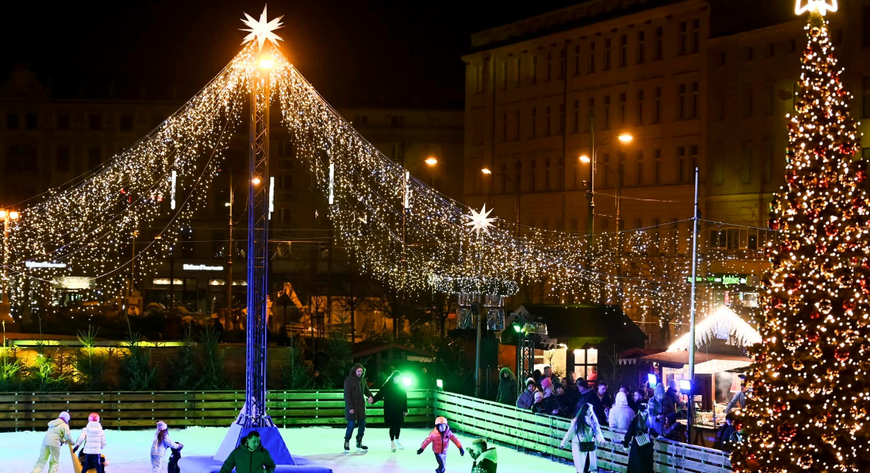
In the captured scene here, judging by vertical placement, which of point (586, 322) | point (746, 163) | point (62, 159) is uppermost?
point (62, 159)

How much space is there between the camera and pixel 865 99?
50.9m

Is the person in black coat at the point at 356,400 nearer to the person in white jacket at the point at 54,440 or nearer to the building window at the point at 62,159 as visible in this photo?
the person in white jacket at the point at 54,440

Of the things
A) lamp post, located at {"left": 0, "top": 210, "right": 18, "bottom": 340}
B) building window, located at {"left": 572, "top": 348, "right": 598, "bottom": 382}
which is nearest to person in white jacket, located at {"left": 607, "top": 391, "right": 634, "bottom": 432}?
building window, located at {"left": 572, "top": 348, "right": 598, "bottom": 382}

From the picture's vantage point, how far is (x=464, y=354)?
34281 millimetres

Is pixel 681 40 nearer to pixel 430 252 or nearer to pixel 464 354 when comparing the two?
pixel 430 252

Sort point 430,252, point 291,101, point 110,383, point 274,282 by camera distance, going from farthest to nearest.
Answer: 1. point 274,282
2. point 430,252
3. point 110,383
4. point 291,101

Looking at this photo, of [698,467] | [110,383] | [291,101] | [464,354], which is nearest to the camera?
[698,467]

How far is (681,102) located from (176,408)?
36784mm

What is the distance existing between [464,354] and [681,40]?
96.7 ft

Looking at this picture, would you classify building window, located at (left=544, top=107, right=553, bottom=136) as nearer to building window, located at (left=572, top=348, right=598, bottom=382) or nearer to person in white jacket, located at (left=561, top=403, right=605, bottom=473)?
building window, located at (left=572, top=348, right=598, bottom=382)

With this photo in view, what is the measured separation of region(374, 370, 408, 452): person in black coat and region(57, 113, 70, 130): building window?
2647 inches

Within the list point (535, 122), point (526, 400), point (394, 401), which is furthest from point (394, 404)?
point (535, 122)

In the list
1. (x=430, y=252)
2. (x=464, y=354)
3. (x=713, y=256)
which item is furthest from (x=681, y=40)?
(x=464, y=354)

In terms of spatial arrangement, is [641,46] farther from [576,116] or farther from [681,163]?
[681,163]
